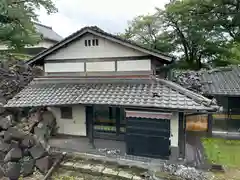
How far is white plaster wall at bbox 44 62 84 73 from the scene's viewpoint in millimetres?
12336

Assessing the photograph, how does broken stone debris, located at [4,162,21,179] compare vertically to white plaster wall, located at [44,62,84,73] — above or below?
below

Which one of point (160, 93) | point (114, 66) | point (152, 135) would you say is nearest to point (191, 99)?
point (160, 93)

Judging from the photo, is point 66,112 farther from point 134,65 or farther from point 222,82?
point 222,82

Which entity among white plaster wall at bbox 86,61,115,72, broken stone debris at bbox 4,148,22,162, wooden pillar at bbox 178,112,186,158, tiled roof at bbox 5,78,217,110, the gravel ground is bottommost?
the gravel ground

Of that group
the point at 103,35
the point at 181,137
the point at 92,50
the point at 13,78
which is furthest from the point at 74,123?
the point at 13,78

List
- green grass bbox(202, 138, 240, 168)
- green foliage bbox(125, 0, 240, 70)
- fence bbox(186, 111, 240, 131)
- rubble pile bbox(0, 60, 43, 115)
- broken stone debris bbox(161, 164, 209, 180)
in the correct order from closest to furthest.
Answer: broken stone debris bbox(161, 164, 209, 180)
green grass bbox(202, 138, 240, 168)
fence bbox(186, 111, 240, 131)
rubble pile bbox(0, 60, 43, 115)
green foliage bbox(125, 0, 240, 70)

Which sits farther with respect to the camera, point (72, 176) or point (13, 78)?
point (13, 78)

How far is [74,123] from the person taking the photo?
1227 cm

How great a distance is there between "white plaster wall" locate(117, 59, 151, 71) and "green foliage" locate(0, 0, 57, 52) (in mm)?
9304

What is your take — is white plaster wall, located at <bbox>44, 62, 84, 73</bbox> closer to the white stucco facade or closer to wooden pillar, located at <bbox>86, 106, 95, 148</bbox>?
wooden pillar, located at <bbox>86, 106, 95, 148</bbox>

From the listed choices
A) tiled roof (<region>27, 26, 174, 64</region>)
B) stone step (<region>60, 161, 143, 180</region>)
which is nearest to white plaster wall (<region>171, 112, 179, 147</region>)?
stone step (<region>60, 161, 143, 180</region>)

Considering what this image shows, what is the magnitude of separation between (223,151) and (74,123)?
26.8 ft

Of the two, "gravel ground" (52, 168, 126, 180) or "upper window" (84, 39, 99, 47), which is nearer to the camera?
"gravel ground" (52, 168, 126, 180)

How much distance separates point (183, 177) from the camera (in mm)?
8000
